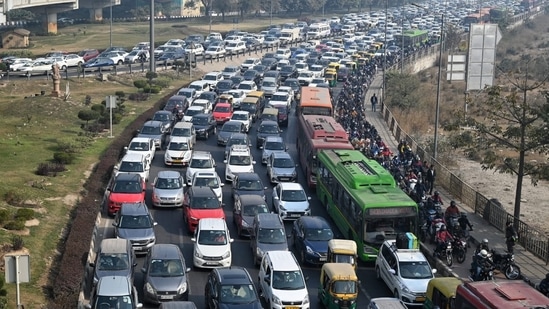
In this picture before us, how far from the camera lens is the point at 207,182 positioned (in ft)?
121

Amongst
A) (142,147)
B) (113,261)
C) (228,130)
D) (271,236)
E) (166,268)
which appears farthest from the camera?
(228,130)

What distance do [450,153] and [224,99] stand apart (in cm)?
1443

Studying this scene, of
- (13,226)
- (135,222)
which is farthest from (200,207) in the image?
(13,226)

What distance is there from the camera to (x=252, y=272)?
29.4m

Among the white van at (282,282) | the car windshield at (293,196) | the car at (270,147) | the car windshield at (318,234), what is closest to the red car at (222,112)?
the car at (270,147)

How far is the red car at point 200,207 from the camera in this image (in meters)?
33.0

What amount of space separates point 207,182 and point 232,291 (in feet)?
41.6

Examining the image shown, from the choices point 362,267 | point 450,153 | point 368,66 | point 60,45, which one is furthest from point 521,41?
point 362,267

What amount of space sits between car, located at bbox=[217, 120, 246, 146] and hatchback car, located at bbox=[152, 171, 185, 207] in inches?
446

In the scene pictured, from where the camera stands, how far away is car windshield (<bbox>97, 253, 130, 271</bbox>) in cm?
2647

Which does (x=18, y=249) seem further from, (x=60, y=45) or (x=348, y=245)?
(x=60, y=45)

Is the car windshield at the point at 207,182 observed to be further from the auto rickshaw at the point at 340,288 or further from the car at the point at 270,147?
the auto rickshaw at the point at 340,288

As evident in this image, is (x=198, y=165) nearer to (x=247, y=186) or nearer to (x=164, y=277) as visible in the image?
(x=247, y=186)

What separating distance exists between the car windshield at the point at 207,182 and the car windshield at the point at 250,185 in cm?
95
